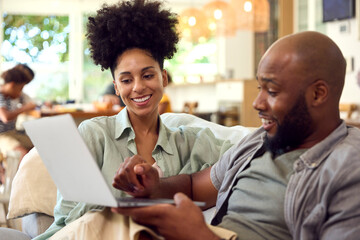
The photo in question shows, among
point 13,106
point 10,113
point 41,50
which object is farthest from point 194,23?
point 41,50

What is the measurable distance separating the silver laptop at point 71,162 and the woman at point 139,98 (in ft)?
1.38

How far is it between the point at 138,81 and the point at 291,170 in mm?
692

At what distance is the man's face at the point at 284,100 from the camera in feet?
4.24

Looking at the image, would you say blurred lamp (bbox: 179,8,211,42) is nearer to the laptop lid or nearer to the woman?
the woman

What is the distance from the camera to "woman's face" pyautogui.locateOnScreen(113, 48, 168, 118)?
183cm

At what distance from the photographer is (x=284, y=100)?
1301 mm

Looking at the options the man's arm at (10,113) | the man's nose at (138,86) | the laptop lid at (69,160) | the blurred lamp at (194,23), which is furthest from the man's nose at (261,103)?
the blurred lamp at (194,23)

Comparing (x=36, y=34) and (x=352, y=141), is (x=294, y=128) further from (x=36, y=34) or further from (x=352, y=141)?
(x=36, y=34)

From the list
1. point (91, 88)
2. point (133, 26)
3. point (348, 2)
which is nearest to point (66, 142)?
point (133, 26)

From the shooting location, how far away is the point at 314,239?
48.0 inches

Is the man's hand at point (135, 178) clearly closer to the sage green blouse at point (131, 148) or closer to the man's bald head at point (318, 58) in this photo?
the sage green blouse at point (131, 148)

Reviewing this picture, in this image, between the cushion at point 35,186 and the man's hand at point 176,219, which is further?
the cushion at point 35,186

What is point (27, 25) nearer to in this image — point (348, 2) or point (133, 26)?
point (348, 2)

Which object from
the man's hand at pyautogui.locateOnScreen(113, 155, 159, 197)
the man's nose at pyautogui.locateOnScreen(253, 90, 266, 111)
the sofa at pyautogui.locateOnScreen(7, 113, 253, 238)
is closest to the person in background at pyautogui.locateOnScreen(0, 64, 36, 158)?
the sofa at pyautogui.locateOnScreen(7, 113, 253, 238)
